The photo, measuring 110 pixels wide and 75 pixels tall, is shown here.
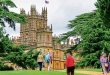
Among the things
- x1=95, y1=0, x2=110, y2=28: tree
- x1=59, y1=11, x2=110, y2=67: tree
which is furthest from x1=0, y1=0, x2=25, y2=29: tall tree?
x1=95, y1=0, x2=110, y2=28: tree

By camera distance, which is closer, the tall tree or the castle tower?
the tall tree

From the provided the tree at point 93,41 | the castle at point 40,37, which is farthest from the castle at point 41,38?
the tree at point 93,41

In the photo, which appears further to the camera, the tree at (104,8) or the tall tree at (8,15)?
the tall tree at (8,15)

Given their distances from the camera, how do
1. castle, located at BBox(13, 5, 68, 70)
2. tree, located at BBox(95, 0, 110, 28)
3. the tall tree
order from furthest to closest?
castle, located at BBox(13, 5, 68, 70) → the tall tree → tree, located at BBox(95, 0, 110, 28)

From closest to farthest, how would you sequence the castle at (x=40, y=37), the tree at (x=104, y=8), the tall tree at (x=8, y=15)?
1. the tree at (x=104, y=8)
2. the tall tree at (x=8, y=15)
3. the castle at (x=40, y=37)

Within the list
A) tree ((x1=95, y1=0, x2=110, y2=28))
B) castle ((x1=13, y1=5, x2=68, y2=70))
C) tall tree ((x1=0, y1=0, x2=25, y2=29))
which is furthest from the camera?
castle ((x1=13, y1=5, x2=68, y2=70))

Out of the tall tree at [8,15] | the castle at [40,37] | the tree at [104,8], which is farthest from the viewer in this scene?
the castle at [40,37]

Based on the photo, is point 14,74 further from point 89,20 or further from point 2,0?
point 89,20

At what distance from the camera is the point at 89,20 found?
6244 cm

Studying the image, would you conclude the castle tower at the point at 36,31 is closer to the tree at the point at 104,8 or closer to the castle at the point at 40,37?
the castle at the point at 40,37

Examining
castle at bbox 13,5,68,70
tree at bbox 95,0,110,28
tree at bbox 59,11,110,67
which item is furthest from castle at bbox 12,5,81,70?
tree at bbox 95,0,110,28

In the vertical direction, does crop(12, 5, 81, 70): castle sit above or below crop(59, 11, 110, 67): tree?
above

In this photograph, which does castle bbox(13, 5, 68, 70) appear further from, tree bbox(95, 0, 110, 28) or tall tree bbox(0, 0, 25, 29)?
tree bbox(95, 0, 110, 28)

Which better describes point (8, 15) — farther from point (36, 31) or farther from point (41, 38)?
point (36, 31)
